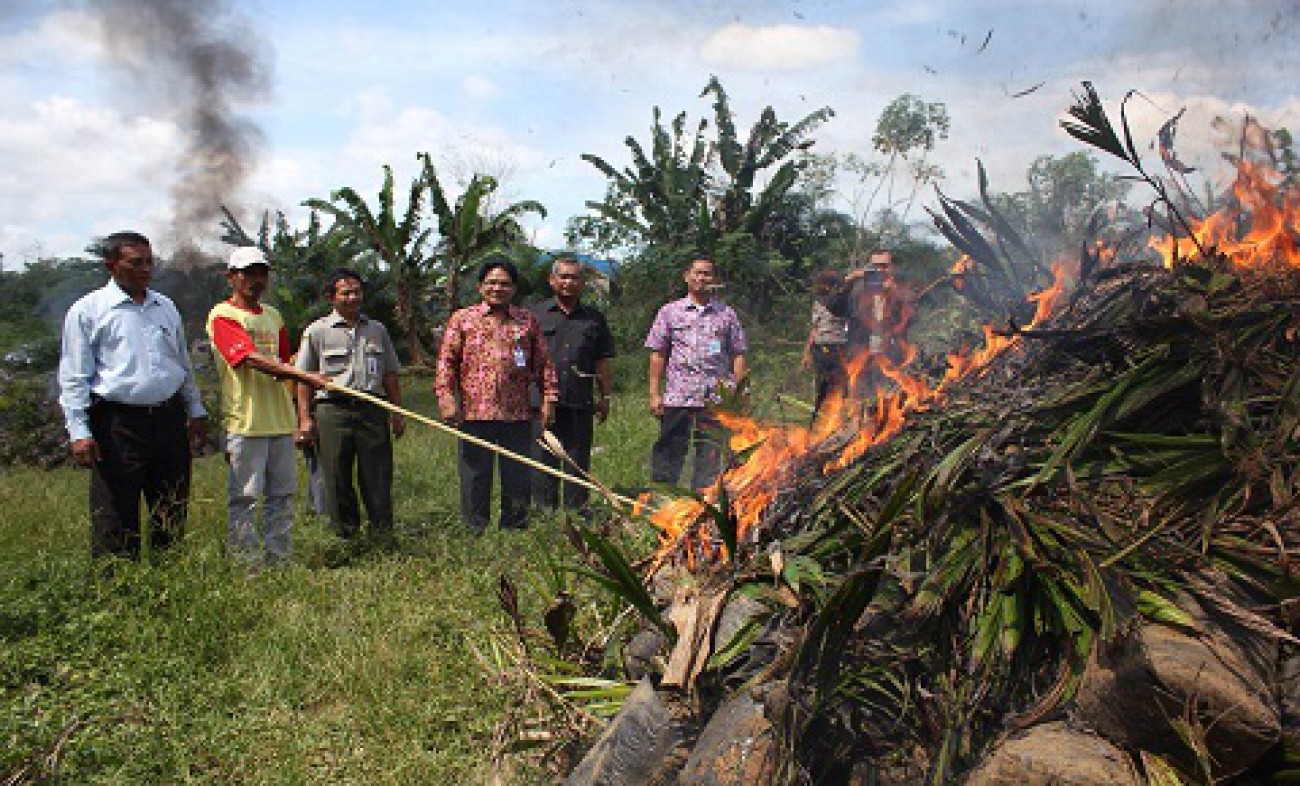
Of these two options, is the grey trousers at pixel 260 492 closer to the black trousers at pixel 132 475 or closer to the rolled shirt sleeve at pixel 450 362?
the black trousers at pixel 132 475

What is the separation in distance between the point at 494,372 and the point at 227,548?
2.05m

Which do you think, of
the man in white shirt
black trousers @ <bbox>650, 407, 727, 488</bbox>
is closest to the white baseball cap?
the man in white shirt

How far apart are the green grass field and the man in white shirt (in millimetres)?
266

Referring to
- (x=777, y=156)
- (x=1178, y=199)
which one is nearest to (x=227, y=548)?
(x=1178, y=199)

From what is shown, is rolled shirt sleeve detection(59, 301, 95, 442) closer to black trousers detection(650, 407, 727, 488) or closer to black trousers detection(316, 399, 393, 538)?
black trousers detection(316, 399, 393, 538)

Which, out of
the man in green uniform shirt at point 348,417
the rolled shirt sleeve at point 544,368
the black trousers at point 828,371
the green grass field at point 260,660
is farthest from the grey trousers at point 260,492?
the black trousers at point 828,371

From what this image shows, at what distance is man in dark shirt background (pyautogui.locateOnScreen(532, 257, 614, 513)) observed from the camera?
7332 mm

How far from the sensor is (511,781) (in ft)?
11.8

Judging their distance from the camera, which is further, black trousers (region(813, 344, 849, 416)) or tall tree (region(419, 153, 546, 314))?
tall tree (region(419, 153, 546, 314))

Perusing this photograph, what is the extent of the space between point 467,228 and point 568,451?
49.5 feet

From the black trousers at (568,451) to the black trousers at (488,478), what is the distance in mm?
382

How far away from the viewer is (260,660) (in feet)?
15.3

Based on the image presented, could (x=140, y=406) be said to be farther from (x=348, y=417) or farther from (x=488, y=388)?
(x=488, y=388)

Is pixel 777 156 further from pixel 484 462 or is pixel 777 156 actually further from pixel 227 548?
pixel 227 548
